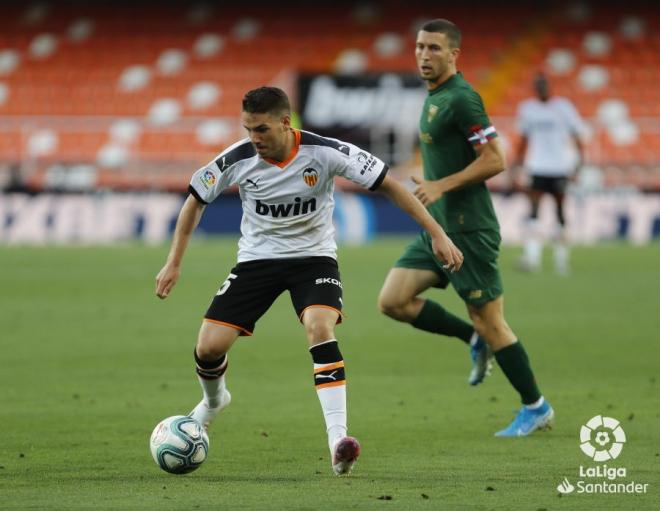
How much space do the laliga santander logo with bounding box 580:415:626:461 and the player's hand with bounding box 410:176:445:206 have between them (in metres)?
1.51

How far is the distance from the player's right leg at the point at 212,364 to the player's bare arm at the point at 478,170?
1.46 m

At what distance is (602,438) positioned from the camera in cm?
749

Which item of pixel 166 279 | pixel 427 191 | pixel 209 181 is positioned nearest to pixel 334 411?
pixel 166 279

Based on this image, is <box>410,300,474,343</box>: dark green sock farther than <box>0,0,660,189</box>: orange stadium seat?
No

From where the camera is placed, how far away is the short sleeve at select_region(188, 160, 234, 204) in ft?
23.3

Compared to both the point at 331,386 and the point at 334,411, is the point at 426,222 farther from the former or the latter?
the point at 334,411

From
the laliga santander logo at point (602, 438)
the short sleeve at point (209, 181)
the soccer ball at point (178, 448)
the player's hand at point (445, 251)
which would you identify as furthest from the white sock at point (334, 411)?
the laliga santander logo at point (602, 438)

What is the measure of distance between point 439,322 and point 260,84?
1074 inches

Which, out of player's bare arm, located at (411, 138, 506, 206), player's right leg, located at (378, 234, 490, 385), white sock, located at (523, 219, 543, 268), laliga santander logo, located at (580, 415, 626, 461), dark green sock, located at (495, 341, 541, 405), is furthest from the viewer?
white sock, located at (523, 219, 543, 268)

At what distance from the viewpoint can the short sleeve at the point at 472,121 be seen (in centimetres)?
794

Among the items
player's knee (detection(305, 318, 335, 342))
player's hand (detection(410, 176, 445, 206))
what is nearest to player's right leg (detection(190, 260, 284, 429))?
player's knee (detection(305, 318, 335, 342))

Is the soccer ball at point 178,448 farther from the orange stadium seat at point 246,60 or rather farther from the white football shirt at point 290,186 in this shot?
the orange stadium seat at point 246,60

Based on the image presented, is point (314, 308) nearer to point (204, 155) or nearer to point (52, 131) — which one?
point (204, 155)

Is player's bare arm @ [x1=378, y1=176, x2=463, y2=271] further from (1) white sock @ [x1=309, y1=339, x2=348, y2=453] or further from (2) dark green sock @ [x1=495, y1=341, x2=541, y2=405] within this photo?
(2) dark green sock @ [x1=495, y1=341, x2=541, y2=405]
